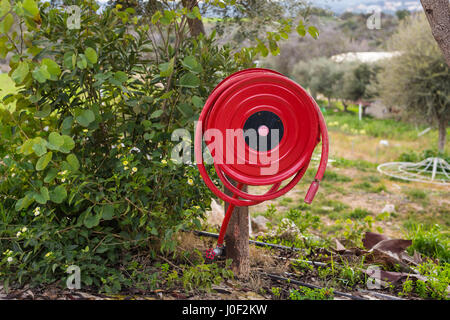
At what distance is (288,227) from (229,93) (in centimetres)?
160

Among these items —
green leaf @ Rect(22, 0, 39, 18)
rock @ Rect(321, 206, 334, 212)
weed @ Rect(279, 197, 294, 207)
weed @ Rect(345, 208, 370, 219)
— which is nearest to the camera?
green leaf @ Rect(22, 0, 39, 18)

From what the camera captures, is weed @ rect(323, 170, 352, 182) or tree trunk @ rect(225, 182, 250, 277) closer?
tree trunk @ rect(225, 182, 250, 277)

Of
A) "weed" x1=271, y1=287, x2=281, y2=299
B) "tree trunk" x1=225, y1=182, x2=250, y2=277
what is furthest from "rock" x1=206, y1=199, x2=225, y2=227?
"weed" x1=271, y1=287, x2=281, y2=299

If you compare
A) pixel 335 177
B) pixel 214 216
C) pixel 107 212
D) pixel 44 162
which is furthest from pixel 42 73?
pixel 335 177

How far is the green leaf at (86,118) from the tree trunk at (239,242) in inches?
39.3

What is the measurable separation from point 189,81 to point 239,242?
3.32 feet

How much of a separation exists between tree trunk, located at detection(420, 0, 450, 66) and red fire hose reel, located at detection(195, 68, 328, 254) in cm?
109

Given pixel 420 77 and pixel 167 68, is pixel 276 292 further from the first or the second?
pixel 420 77

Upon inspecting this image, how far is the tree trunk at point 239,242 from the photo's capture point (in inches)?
97.3

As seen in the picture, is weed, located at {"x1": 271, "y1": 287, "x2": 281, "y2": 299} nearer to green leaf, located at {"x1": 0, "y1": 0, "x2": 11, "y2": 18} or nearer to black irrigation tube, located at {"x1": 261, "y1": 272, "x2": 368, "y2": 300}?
black irrigation tube, located at {"x1": 261, "y1": 272, "x2": 368, "y2": 300}

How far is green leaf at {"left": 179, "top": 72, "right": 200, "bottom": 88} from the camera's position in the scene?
6.93 ft

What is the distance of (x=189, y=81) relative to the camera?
2119mm

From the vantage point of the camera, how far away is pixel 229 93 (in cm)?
190
